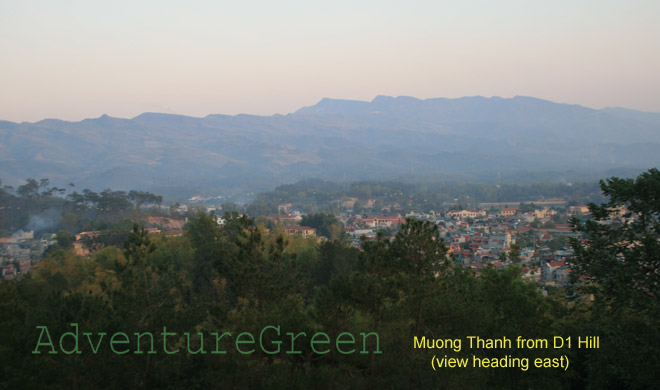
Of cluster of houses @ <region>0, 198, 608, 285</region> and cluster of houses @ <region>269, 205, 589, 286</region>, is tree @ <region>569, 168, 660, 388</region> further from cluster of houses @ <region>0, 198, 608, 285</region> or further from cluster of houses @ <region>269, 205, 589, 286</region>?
cluster of houses @ <region>0, 198, 608, 285</region>

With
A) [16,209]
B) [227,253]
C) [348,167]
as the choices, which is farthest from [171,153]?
[227,253]

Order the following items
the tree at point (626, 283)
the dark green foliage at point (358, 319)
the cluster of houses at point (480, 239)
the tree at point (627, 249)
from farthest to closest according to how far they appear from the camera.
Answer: the cluster of houses at point (480, 239) → the tree at point (627, 249) → the tree at point (626, 283) → the dark green foliage at point (358, 319)

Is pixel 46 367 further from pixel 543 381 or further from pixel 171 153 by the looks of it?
pixel 171 153

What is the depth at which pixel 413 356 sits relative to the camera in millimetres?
7348

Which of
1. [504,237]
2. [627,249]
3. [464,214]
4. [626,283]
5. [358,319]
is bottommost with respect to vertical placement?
[464,214]

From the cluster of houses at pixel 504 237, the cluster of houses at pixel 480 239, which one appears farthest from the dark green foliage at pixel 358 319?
the cluster of houses at pixel 480 239

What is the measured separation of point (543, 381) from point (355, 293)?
9.91 ft

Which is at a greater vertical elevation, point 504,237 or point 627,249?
point 627,249

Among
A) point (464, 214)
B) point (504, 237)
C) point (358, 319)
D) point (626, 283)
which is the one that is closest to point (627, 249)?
point (626, 283)

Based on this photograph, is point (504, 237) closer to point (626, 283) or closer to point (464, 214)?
point (464, 214)

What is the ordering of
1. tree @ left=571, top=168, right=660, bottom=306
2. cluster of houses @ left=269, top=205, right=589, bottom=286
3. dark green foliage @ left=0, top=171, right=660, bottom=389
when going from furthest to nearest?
cluster of houses @ left=269, top=205, right=589, bottom=286, tree @ left=571, top=168, right=660, bottom=306, dark green foliage @ left=0, top=171, right=660, bottom=389

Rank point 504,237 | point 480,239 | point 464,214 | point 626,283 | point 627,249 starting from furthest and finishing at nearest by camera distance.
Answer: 1. point 464,214
2. point 480,239
3. point 504,237
4. point 627,249
5. point 626,283

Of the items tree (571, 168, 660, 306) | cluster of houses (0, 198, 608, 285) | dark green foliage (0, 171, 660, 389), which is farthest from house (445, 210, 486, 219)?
tree (571, 168, 660, 306)

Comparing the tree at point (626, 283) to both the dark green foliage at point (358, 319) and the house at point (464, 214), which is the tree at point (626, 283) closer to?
the dark green foliage at point (358, 319)
